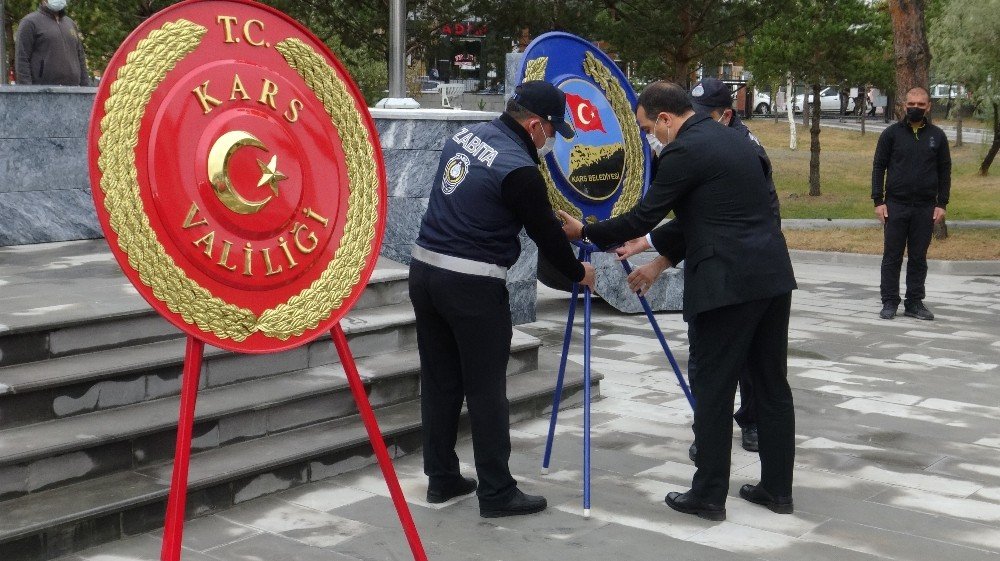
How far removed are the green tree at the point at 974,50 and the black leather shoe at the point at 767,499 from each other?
20.8 m

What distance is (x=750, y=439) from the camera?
6.36 m

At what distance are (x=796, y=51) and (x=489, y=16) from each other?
6052 mm

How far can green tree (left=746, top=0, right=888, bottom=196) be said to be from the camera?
22406 mm

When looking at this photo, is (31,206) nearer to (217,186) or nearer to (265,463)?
(265,463)

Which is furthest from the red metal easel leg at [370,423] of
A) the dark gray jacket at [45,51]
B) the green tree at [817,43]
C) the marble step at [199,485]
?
the green tree at [817,43]

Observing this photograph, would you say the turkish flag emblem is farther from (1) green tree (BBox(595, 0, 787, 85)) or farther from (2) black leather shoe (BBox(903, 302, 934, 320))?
(1) green tree (BBox(595, 0, 787, 85))

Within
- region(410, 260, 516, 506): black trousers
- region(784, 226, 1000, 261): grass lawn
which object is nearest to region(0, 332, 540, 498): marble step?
region(410, 260, 516, 506): black trousers

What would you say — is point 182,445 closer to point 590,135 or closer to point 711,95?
point 590,135

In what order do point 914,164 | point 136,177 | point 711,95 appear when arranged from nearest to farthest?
point 136,177 < point 711,95 < point 914,164

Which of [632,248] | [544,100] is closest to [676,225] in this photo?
[632,248]

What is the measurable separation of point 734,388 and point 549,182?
4.29 feet

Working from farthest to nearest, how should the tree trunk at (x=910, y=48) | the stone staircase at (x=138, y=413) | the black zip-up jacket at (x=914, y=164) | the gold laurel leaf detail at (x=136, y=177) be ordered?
the tree trunk at (x=910, y=48) → the black zip-up jacket at (x=914, y=164) → the stone staircase at (x=138, y=413) → the gold laurel leaf detail at (x=136, y=177)

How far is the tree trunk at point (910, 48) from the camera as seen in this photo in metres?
14.9

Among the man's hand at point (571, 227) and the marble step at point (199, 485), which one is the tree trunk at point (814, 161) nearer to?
the marble step at point (199, 485)
